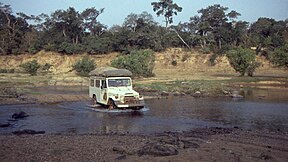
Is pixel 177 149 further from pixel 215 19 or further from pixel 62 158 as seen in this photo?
pixel 215 19

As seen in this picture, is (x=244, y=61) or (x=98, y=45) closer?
(x=244, y=61)

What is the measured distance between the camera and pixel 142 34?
9175 centimetres

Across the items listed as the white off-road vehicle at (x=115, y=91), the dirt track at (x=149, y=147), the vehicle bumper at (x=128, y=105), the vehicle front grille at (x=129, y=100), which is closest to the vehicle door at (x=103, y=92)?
the white off-road vehicle at (x=115, y=91)

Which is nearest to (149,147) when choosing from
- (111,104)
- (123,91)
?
(123,91)

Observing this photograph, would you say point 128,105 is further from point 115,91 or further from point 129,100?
point 115,91

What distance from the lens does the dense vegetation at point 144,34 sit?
91.7 meters

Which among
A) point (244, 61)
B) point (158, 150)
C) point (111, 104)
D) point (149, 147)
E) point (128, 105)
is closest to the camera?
point (158, 150)

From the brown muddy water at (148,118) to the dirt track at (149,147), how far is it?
2.80m

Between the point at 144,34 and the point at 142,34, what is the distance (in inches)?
27.4

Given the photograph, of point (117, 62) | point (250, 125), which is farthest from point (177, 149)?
point (117, 62)

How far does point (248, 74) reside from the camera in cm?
6306

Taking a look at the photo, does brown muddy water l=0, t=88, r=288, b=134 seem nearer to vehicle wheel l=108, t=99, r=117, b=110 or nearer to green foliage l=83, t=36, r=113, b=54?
vehicle wheel l=108, t=99, r=117, b=110

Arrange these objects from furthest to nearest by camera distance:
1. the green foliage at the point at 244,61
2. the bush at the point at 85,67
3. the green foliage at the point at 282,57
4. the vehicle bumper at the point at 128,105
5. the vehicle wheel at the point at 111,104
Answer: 1. the bush at the point at 85,67
2. the green foliage at the point at 244,61
3. the green foliage at the point at 282,57
4. the vehicle wheel at the point at 111,104
5. the vehicle bumper at the point at 128,105

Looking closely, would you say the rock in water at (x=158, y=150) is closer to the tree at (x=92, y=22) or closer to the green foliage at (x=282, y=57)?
the green foliage at (x=282, y=57)
